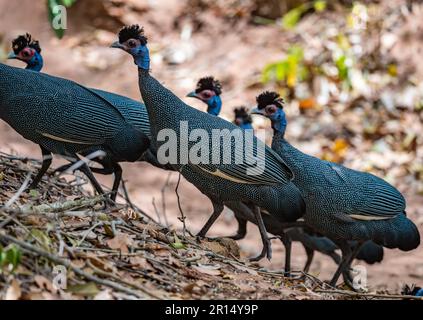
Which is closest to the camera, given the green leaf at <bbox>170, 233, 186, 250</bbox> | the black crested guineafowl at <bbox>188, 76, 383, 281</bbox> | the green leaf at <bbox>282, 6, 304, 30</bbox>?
the green leaf at <bbox>170, 233, 186, 250</bbox>

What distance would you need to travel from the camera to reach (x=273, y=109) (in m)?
6.32

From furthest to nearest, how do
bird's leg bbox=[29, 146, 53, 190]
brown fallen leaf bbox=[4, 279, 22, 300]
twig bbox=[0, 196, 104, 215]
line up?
bird's leg bbox=[29, 146, 53, 190] → twig bbox=[0, 196, 104, 215] → brown fallen leaf bbox=[4, 279, 22, 300]

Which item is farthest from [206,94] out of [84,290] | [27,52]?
[84,290]

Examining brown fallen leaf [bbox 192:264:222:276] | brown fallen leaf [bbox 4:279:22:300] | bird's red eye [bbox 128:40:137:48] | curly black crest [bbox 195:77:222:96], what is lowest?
brown fallen leaf [bbox 4:279:22:300]

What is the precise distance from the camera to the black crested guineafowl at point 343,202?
→ 6117mm

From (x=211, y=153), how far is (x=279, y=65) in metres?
5.68

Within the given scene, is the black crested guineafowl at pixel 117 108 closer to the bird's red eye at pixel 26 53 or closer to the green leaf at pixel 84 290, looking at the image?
the bird's red eye at pixel 26 53

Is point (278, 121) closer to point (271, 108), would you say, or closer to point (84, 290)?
point (271, 108)

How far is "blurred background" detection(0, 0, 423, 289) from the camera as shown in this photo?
1020 cm

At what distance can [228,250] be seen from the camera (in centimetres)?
600

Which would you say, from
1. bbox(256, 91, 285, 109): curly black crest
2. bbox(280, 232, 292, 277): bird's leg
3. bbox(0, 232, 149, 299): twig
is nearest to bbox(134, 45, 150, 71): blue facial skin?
bbox(256, 91, 285, 109): curly black crest

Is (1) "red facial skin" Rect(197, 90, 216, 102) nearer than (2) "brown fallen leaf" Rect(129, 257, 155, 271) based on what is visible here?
No

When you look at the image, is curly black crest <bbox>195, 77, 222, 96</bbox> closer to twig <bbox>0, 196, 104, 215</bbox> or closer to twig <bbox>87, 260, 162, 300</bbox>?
twig <bbox>0, 196, 104, 215</bbox>
